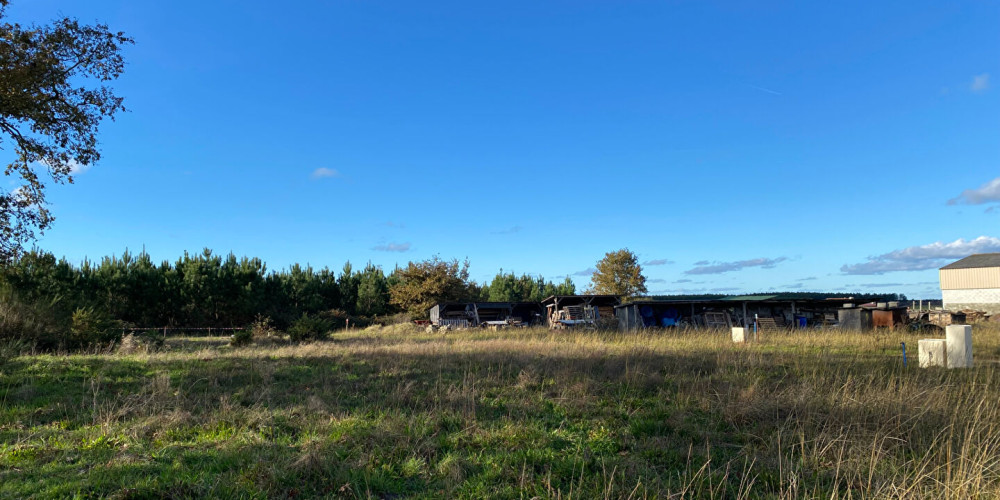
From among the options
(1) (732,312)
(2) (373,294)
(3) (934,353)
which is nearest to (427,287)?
(2) (373,294)

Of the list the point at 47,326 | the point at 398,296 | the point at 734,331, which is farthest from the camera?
the point at 398,296

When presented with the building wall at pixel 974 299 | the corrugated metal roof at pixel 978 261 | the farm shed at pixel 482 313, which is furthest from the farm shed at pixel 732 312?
the corrugated metal roof at pixel 978 261

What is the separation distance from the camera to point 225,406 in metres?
7.36

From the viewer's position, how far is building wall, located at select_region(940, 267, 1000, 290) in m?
47.5

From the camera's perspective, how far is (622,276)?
182 ft

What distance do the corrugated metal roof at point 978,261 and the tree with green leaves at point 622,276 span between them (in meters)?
30.1

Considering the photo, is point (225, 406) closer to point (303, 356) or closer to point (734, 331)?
point (303, 356)

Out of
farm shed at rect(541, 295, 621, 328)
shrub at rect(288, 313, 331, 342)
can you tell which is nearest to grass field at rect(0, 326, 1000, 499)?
shrub at rect(288, 313, 331, 342)

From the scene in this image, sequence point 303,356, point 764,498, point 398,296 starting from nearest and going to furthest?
1. point 764,498
2. point 303,356
3. point 398,296

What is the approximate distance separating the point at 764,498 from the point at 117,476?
229 inches

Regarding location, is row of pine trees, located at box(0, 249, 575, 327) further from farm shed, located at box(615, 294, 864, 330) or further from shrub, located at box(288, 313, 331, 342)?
farm shed, located at box(615, 294, 864, 330)

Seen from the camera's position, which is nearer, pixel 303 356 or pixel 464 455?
pixel 464 455

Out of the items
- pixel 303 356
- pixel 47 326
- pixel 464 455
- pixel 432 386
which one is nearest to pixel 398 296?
pixel 47 326

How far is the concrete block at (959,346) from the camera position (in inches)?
420
